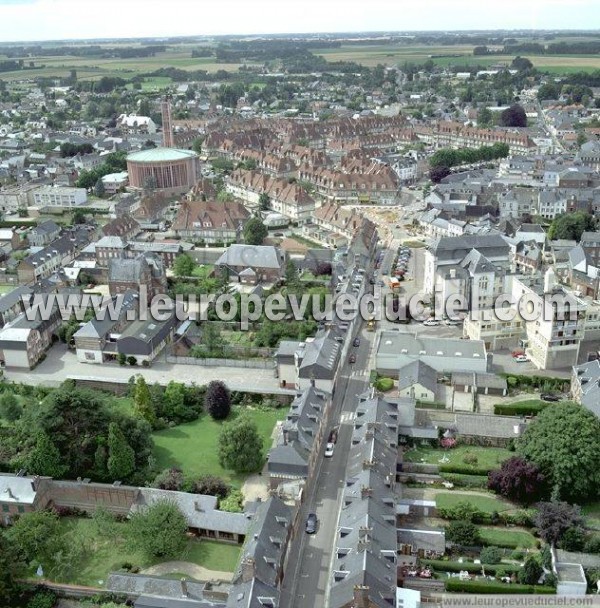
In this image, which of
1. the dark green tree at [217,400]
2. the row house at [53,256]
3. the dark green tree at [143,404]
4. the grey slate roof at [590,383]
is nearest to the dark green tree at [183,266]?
the row house at [53,256]

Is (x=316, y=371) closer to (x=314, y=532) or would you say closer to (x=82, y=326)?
(x=314, y=532)

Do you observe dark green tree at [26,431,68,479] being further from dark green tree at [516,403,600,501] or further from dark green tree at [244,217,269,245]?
dark green tree at [244,217,269,245]

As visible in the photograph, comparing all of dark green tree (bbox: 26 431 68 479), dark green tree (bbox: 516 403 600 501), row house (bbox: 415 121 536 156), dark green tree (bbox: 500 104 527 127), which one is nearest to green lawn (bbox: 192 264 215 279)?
dark green tree (bbox: 26 431 68 479)

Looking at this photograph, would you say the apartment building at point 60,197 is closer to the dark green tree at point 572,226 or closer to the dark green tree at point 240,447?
the dark green tree at point 572,226

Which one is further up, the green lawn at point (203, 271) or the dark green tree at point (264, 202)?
the dark green tree at point (264, 202)

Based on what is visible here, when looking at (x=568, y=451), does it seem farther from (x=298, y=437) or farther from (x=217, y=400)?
(x=217, y=400)

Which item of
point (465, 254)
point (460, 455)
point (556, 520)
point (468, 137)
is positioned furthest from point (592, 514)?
point (468, 137)

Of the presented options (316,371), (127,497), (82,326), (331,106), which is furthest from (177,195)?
(331,106)
